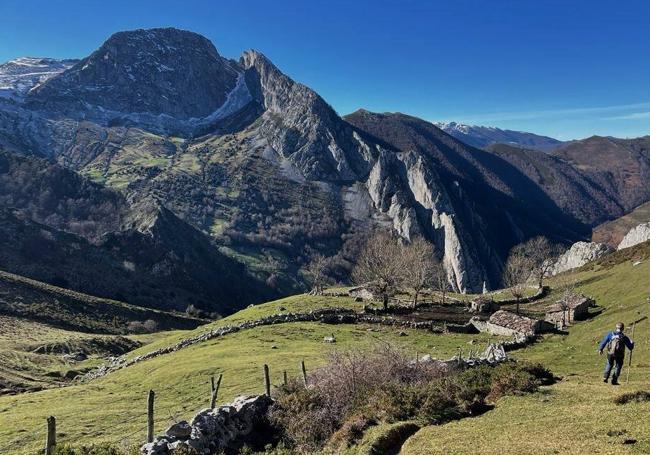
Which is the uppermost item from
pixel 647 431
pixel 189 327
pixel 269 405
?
pixel 647 431

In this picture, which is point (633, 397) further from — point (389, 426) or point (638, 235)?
point (638, 235)

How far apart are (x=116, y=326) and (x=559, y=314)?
119614mm

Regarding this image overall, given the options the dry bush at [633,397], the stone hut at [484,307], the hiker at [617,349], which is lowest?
the stone hut at [484,307]

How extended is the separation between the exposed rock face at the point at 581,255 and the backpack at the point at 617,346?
14578cm

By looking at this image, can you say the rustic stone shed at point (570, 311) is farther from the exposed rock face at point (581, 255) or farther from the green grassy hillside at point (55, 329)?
the exposed rock face at point (581, 255)

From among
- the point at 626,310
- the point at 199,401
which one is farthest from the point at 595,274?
the point at 199,401

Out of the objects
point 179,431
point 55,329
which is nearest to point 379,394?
point 179,431

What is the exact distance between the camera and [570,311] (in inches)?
2825

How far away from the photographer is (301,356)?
53219 mm

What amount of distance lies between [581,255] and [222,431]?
174 meters

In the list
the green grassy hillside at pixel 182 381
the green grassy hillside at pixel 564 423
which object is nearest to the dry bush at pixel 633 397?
the green grassy hillside at pixel 564 423

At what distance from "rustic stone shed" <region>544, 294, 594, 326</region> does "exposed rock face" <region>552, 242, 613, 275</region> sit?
94562mm

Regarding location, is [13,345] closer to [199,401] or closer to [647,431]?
[199,401]

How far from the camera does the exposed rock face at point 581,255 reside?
16621 centimetres
